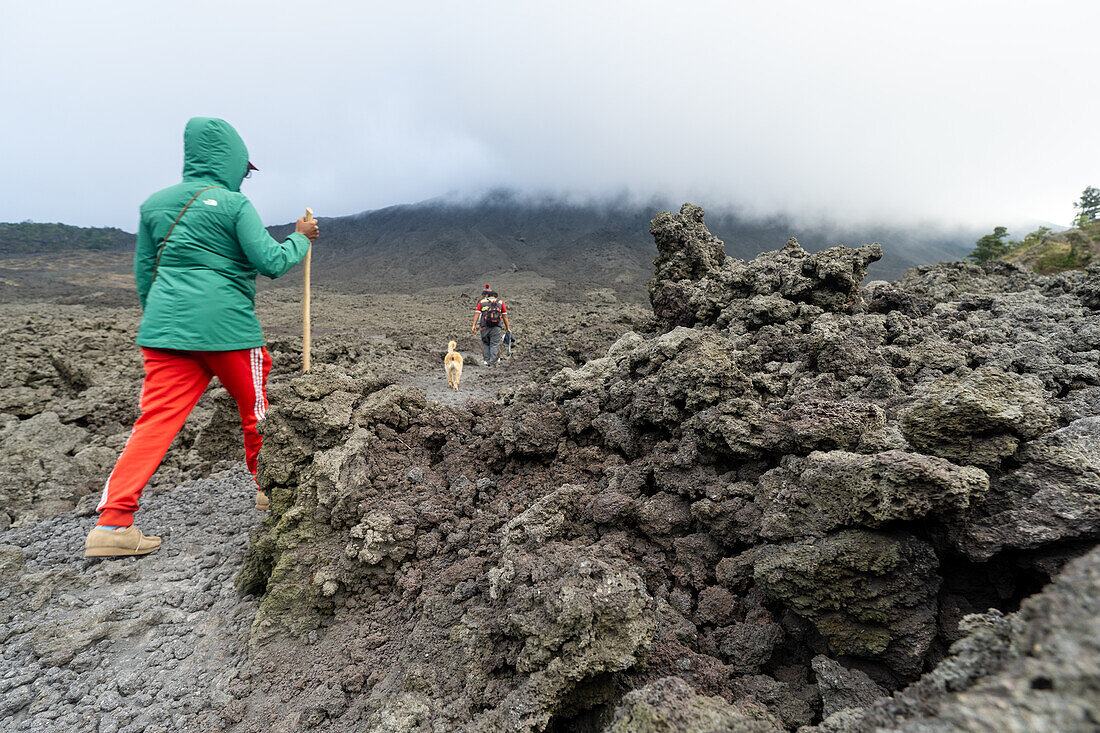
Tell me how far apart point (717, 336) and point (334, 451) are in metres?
2.56

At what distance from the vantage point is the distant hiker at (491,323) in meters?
9.45

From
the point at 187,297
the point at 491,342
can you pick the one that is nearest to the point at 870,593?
the point at 187,297

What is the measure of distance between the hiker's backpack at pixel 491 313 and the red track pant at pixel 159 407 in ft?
22.0

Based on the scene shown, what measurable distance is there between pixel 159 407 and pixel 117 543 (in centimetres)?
75

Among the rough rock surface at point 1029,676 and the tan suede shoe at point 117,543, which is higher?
the rough rock surface at point 1029,676

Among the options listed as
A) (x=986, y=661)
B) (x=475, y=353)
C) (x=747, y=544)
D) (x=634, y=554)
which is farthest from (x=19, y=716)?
(x=475, y=353)

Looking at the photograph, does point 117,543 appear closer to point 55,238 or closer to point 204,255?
point 204,255

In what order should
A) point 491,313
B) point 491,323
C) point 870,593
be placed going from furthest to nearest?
1. point 491,323
2. point 491,313
3. point 870,593

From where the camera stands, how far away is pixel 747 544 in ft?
6.09

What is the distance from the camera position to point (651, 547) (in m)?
2.00

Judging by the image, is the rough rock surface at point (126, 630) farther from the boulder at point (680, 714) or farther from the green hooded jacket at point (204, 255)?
Result: the boulder at point (680, 714)

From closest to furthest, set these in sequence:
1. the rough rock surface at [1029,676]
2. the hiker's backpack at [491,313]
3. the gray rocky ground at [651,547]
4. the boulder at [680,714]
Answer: the rough rock surface at [1029,676], the boulder at [680,714], the gray rocky ground at [651,547], the hiker's backpack at [491,313]

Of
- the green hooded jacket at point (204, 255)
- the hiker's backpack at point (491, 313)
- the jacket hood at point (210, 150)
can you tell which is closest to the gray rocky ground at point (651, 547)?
the green hooded jacket at point (204, 255)

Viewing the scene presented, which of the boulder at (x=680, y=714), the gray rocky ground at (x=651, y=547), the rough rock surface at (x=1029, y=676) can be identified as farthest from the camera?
the gray rocky ground at (x=651, y=547)
